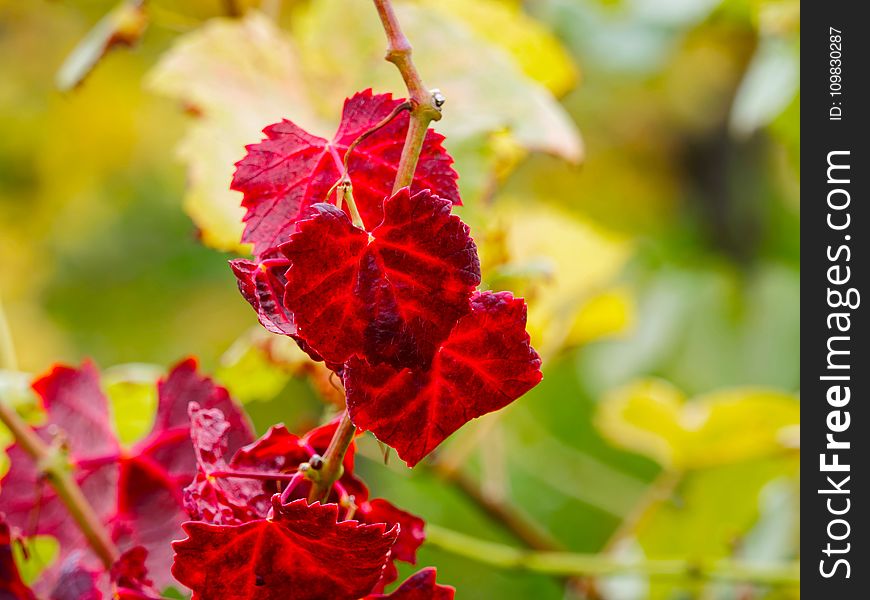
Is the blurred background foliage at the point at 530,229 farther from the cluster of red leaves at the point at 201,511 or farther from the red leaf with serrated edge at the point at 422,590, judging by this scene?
the red leaf with serrated edge at the point at 422,590

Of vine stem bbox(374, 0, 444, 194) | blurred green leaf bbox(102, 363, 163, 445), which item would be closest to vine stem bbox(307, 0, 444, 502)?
vine stem bbox(374, 0, 444, 194)

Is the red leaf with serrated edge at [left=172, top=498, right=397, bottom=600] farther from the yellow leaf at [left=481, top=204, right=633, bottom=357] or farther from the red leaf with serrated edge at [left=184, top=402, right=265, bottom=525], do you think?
the yellow leaf at [left=481, top=204, right=633, bottom=357]
